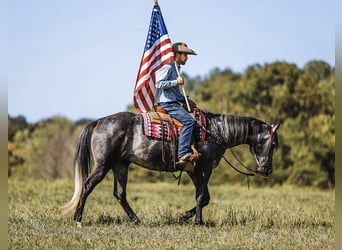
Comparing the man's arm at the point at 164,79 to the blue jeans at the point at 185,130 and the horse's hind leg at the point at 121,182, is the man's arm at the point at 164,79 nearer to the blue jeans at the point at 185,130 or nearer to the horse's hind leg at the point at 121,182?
the blue jeans at the point at 185,130

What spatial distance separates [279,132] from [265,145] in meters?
20.7

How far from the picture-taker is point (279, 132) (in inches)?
1265

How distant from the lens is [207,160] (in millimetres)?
11492

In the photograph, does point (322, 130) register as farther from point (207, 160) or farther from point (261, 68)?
point (207, 160)

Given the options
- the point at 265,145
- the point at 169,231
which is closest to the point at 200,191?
the point at 169,231

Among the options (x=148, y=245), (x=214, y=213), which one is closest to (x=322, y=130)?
(x=214, y=213)

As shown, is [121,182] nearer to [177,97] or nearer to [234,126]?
[177,97]

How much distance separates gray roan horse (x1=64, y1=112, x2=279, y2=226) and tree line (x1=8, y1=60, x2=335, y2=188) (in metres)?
16.3

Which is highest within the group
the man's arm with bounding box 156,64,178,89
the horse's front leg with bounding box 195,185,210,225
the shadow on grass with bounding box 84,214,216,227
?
the man's arm with bounding box 156,64,178,89

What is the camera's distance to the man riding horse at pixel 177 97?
36.3 feet

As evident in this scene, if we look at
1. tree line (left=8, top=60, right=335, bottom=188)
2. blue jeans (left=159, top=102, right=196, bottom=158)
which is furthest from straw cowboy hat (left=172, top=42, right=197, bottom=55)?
tree line (left=8, top=60, right=335, bottom=188)

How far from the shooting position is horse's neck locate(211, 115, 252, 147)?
11703 mm

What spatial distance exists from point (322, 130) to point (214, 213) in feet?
64.2

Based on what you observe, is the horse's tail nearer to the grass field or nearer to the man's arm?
the grass field
